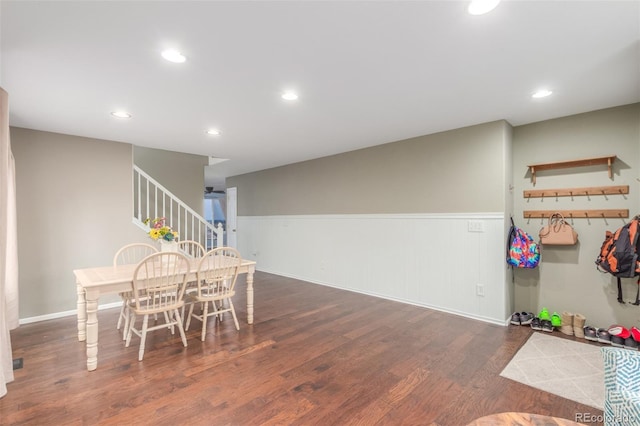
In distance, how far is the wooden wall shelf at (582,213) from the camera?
303 centimetres

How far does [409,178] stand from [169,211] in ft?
13.4

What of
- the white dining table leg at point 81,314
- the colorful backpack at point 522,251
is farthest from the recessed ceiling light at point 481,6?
the white dining table leg at point 81,314

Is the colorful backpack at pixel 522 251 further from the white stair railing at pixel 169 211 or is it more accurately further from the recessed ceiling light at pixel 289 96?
the white stair railing at pixel 169 211

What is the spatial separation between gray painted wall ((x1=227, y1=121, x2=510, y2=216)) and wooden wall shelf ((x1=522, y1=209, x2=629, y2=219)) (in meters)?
0.48

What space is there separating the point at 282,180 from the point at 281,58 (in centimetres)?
439

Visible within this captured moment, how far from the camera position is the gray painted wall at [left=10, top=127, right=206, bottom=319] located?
12.0 feet

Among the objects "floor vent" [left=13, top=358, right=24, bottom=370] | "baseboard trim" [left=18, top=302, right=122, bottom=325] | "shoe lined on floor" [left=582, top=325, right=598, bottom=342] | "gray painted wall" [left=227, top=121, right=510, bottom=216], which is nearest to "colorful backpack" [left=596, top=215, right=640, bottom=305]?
"shoe lined on floor" [left=582, top=325, right=598, bottom=342]

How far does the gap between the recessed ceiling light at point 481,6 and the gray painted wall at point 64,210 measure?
4.60 metres

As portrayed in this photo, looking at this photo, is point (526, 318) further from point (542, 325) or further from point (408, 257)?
point (408, 257)

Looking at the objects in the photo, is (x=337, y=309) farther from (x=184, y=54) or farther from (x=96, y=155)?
(x=96, y=155)

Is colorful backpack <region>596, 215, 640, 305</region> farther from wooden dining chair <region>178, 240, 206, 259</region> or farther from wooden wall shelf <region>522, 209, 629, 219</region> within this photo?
wooden dining chair <region>178, 240, 206, 259</region>

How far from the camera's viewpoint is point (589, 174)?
3.22 m

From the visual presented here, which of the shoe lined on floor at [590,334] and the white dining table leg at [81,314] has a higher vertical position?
the white dining table leg at [81,314]

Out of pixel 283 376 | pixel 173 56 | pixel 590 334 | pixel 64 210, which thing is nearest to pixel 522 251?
pixel 590 334
